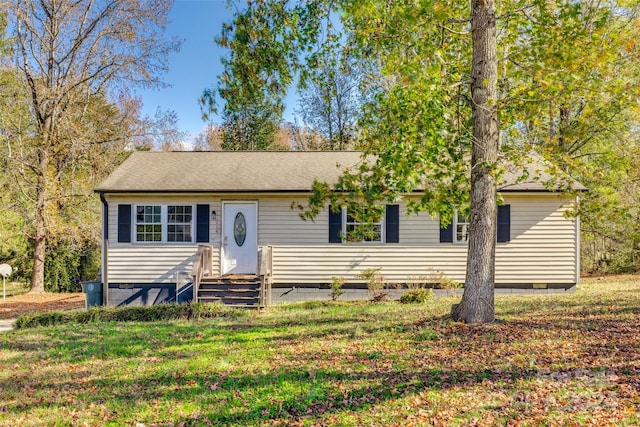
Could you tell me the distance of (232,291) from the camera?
35.0ft

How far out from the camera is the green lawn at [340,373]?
3691mm

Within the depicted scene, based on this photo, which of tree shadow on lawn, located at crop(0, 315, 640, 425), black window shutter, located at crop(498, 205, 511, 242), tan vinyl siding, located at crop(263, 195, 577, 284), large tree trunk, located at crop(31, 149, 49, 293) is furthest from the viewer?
large tree trunk, located at crop(31, 149, 49, 293)

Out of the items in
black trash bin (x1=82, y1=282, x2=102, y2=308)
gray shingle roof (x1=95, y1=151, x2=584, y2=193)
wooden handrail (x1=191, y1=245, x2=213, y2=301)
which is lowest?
black trash bin (x1=82, y1=282, x2=102, y2=308)

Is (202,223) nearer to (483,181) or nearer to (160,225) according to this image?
(160,225)

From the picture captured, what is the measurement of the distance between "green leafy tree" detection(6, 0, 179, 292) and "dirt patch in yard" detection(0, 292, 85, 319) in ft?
4.90

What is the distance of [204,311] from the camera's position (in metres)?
9.18

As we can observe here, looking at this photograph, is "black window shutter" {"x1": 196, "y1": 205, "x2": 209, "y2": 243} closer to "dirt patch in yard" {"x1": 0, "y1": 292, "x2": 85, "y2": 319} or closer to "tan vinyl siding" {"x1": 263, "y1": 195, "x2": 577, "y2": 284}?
"tan vinyl siding" {"x1": 263, "y1": 195, "x2": 577, "y2": 284}

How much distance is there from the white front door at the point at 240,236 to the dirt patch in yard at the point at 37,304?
16.9 feet

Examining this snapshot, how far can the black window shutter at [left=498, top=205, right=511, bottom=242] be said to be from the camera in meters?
11.7

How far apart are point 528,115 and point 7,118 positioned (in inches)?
712

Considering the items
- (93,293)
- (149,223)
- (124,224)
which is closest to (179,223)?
(149,223)

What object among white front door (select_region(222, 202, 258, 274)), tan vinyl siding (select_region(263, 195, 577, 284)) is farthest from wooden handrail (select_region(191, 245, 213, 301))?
tan vinyl siding (select_region(263, 195, 577, 284))

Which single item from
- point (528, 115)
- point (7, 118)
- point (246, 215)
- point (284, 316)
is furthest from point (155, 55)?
point (528, 115)

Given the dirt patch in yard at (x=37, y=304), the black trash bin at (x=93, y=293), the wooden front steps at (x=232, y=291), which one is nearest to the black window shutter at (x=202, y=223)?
the wooden front steps at (x=232, y=291)
